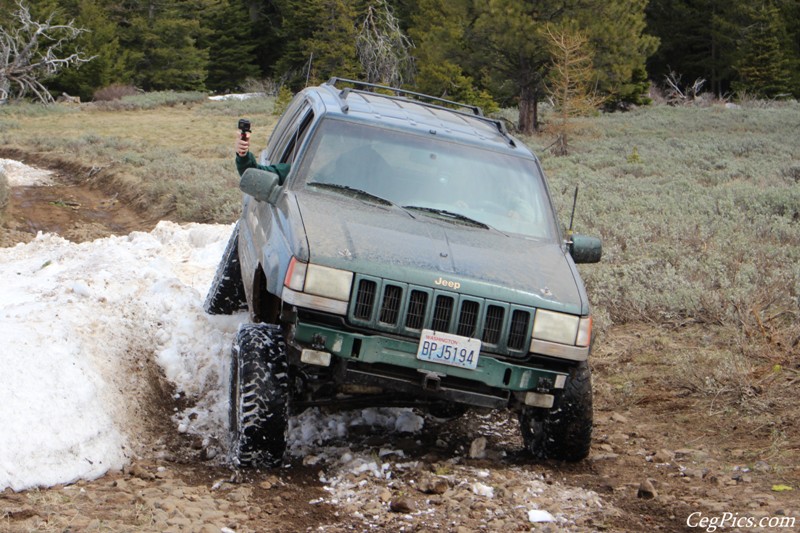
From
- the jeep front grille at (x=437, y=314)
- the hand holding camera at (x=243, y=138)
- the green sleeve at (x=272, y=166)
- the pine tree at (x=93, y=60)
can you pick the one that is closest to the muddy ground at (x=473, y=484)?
the jeep front grille at (x=437, y=314)

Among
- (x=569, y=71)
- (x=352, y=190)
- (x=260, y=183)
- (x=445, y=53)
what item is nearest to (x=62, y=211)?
(x=260, y=183)

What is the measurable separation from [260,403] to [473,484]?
1228 mm

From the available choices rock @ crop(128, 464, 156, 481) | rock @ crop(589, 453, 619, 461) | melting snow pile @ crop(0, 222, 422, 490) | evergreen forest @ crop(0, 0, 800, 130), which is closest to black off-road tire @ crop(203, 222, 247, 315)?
melting snow pile @ crop(0, 222, 422, 490)

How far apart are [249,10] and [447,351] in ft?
180

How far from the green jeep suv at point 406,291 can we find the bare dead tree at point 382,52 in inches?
1280

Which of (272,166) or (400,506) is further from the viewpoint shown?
(272,166)

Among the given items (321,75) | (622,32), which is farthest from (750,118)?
(321,75)

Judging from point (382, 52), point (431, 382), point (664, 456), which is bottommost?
point (664, 456)

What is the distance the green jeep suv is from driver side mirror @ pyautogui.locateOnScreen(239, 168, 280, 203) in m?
0.01

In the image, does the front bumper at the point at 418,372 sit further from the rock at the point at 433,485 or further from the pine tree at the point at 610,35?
the pine tree at the point at 610,35

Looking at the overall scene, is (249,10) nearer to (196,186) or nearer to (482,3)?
(482,3)

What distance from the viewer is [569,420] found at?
5.65m

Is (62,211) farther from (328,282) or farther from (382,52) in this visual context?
(382,52)

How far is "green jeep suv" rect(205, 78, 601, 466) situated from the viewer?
200 inches
